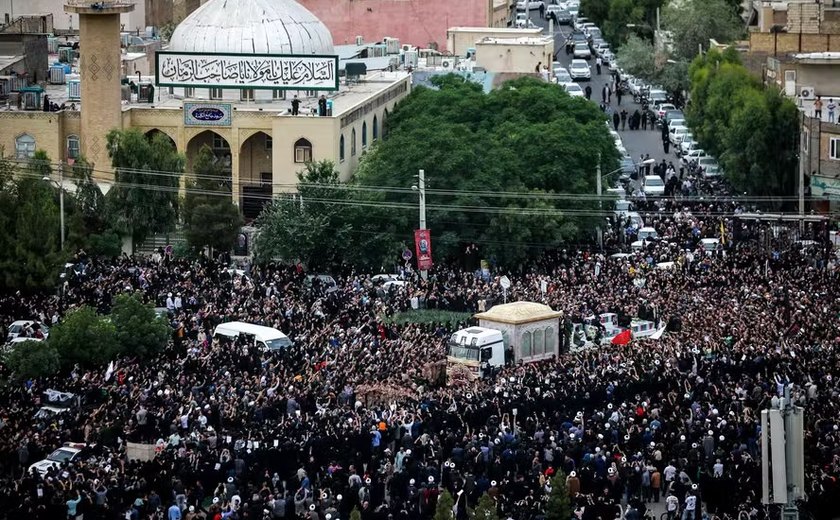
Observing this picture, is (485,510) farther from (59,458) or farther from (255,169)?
(255,169)

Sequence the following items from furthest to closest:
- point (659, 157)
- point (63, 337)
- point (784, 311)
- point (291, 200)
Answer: point (659, 157) → point (291, 200) → point (784, 311) → point (63, 337)

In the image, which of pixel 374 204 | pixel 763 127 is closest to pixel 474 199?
pixel 374 204

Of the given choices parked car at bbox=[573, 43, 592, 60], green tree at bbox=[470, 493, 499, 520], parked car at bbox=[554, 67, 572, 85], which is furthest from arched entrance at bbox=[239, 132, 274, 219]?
parked car at bbox=[573, 43, 592, 60]

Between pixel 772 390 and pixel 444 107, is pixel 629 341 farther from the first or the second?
pixel 444 107

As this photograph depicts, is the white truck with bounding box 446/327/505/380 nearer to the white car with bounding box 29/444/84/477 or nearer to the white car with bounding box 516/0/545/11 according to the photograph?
the white car with bounding box 29/444/84/477

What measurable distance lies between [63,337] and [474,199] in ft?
49.2

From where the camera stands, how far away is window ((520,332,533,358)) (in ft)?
150

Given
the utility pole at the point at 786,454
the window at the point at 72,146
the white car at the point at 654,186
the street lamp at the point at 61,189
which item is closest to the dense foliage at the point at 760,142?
the white car at the point at 654,186

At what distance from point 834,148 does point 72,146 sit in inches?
748

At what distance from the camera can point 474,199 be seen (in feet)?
182

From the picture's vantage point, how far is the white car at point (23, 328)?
4566 centimetres

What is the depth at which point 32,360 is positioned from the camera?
41844 mm

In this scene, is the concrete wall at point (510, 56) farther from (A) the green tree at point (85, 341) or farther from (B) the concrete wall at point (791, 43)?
(A) the green tree at point (85, 341)

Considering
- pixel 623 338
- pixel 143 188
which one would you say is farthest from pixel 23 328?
pixel 623 338
